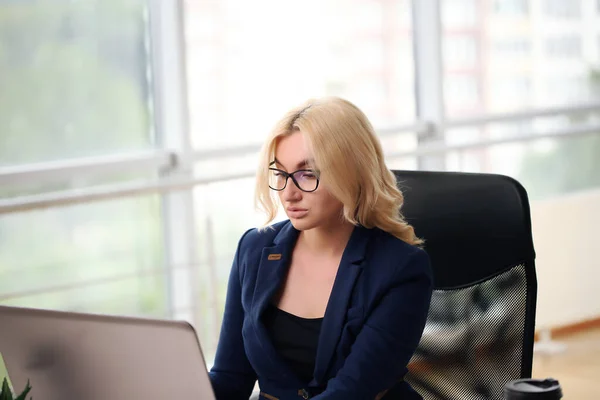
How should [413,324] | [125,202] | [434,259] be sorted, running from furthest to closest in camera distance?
[125,202] → [434,259] → [413,324]

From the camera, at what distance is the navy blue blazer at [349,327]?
1.52 m

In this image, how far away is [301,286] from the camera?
1.64 metres

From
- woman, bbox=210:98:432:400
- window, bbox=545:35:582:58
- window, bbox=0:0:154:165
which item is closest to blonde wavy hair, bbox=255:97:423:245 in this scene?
woman, bbox=210:98:432:400

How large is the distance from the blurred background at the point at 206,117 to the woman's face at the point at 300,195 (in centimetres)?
107


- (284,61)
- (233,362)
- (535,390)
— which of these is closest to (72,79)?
(284,61)

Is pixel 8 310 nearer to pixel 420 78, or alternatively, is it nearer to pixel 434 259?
pixel 434 259

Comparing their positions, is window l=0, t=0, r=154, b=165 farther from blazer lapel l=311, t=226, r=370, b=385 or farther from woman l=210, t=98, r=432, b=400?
blazer lapel l=311, t=226, r=370, b=385

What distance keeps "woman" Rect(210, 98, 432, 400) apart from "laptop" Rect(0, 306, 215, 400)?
0.34 metres

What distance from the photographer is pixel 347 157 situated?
153 centimetres

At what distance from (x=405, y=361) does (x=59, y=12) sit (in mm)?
1810

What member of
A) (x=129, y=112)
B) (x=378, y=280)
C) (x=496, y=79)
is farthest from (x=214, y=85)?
(x=378, y=280)

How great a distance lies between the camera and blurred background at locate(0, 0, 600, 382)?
2.88 m

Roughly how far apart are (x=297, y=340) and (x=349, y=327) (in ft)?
0.34

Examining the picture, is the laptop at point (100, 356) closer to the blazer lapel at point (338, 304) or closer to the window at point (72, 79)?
the blazer lapel at point (338, 304)
